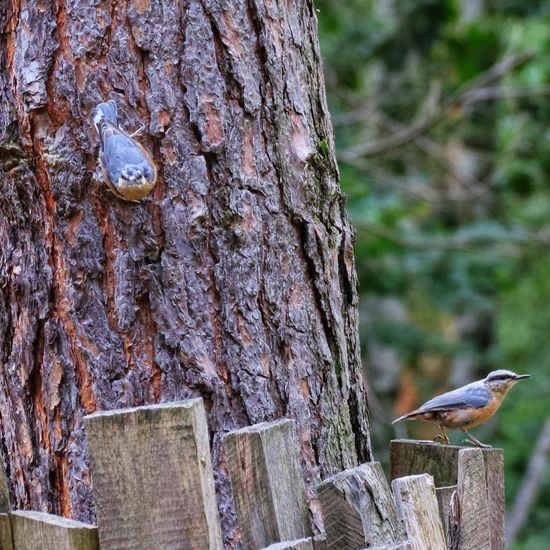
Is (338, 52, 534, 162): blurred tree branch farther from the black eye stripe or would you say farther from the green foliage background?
the black eye stripe

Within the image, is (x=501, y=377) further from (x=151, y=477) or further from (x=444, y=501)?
(x=151, y=477)

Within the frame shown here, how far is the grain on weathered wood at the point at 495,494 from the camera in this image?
1884 millimetres

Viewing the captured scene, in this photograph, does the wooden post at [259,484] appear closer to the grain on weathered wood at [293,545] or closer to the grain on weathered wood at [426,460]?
the grain on weathered wood at [293,545]

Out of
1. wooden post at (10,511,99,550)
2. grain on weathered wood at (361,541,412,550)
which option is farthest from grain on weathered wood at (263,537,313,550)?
wooden post at (10,511,99,550)

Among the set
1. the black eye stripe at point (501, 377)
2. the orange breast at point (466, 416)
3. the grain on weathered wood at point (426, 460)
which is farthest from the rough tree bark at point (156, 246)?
the black eye stripe at point (501, 377)

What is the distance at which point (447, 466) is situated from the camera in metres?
2.02

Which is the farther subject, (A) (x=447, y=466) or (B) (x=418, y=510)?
(A) (x=447, y=466)

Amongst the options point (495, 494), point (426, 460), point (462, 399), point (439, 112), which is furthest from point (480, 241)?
point (495, 494)

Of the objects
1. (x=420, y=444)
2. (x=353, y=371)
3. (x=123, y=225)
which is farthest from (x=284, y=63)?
(x=420, y=444)

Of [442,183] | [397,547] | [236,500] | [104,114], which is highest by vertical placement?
[442,183]

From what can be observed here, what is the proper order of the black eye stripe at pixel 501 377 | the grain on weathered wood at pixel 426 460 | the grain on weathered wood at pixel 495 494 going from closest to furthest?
the grain on weathered wood at pixel 495 494, the grain on weathered wood at pixel 426 460, the black eye stripe at pixel 501 377

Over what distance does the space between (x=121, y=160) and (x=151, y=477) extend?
67 cm

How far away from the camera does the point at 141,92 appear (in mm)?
1997

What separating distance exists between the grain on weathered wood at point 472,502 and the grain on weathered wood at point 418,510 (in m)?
0.15
